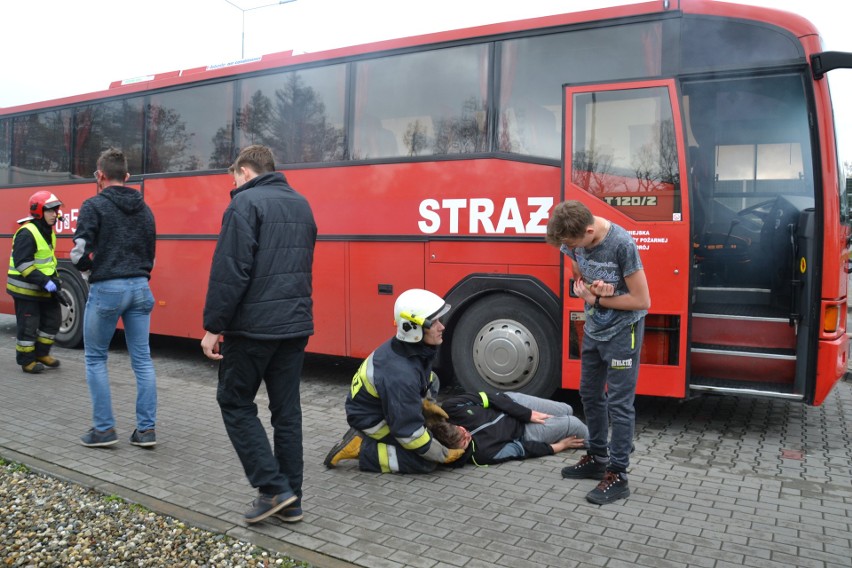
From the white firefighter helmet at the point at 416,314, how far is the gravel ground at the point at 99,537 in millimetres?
1565

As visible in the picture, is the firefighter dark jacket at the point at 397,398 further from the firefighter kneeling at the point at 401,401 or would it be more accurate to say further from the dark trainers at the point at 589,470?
the dark trainers at the point at 589,470

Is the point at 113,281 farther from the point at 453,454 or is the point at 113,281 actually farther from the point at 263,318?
the point at 453,454

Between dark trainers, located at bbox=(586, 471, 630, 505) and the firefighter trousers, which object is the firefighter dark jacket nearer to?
dark trainers, located at bbox=(586, 471, 630, 505)

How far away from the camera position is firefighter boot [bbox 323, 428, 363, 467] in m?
4.95

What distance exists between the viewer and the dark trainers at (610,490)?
437 centimetres

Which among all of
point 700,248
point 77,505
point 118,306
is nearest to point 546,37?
point 700,248

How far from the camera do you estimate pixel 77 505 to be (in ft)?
13.9

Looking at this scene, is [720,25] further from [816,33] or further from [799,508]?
[799,508]

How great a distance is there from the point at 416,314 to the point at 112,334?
2293 mm

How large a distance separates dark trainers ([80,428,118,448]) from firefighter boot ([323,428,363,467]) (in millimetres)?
1671

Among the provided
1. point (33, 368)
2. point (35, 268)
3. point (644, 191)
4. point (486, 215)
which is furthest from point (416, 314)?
point (33, 368)

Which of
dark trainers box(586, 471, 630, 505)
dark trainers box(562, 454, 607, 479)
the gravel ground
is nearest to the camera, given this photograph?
the gravel ground

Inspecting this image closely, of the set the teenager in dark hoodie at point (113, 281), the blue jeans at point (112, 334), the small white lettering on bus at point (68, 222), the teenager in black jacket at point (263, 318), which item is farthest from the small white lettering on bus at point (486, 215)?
the small white lettering on bus at point (68, 222)

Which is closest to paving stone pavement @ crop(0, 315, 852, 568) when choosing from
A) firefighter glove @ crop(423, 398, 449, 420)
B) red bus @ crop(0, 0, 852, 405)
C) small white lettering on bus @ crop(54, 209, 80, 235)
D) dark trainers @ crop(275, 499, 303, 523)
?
dark trainers @ crop(275, 499, 303, 523)
